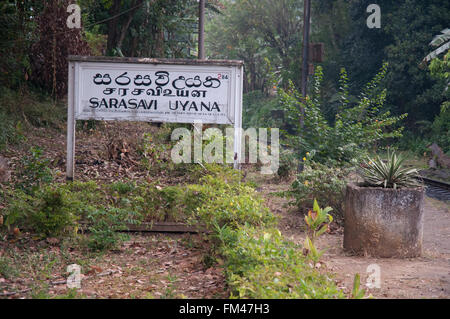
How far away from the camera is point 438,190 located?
13.9 m

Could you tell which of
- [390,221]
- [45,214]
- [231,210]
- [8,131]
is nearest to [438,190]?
[390,221]

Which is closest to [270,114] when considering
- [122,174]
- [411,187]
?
[122,174]

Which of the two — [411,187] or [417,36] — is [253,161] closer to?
[411,187]

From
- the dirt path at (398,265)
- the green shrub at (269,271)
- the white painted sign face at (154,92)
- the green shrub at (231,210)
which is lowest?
the dirt path at (398,265)

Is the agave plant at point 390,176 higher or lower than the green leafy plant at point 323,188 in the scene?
higher

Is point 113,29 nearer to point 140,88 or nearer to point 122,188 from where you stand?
point 140,88

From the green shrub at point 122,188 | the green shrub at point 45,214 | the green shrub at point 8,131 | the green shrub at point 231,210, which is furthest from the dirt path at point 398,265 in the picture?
the green shrub at point 8,131

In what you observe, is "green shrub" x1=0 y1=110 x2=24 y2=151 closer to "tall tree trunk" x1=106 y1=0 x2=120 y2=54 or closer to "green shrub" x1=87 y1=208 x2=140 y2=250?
"green shrub" x1=87 y1=208 x2=140 y2=250

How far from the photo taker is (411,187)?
6.64 m

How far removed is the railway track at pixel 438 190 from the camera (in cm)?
1286

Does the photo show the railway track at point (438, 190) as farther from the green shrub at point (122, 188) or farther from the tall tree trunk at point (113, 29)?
the tall tree trunk at point (113, 29)

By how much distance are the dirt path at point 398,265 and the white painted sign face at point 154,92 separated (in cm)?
208

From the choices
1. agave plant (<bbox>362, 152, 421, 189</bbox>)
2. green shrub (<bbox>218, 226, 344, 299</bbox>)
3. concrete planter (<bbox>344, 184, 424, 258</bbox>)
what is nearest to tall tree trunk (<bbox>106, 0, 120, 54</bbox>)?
agave plant (<bbox>362, 152, 421, 189</bbox>)

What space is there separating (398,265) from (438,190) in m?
8.73
